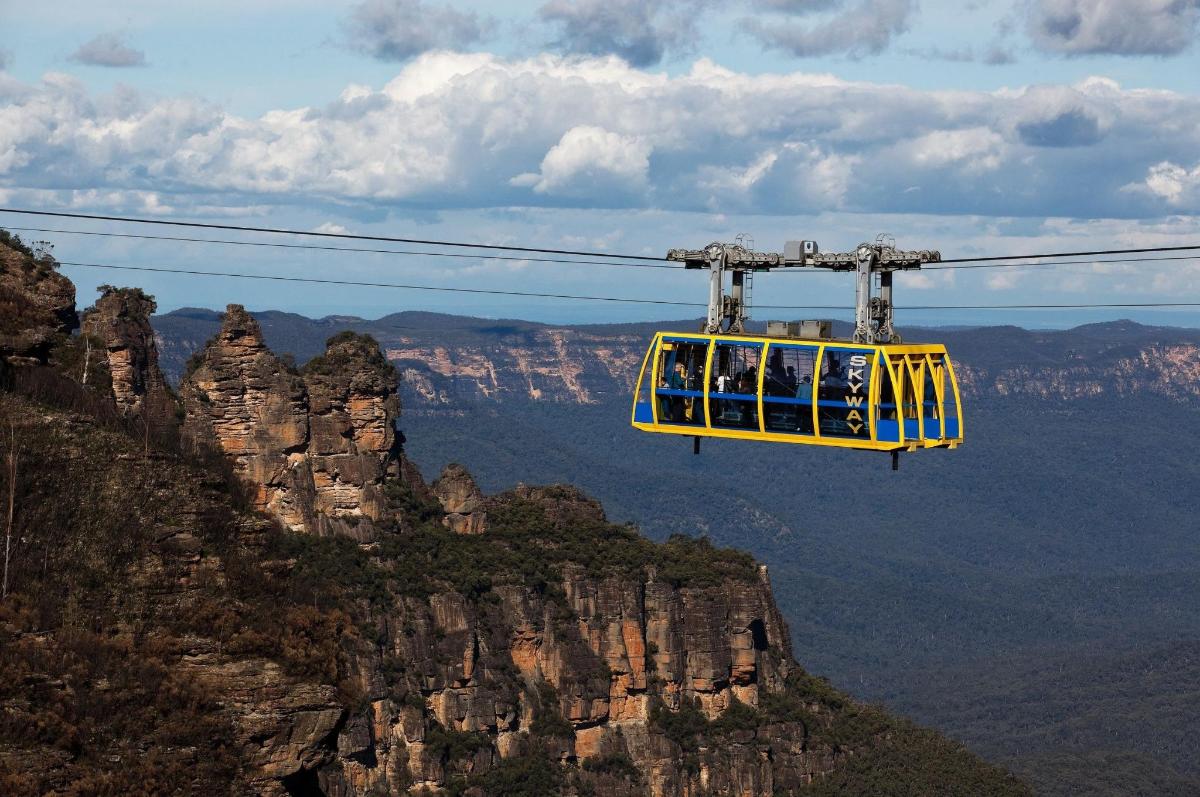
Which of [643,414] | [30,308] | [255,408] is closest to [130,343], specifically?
[255,408]

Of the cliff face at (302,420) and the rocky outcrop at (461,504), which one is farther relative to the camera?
the rocky outcrop at (461,504)

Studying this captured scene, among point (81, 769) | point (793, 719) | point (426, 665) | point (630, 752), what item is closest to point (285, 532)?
point (426, 665)

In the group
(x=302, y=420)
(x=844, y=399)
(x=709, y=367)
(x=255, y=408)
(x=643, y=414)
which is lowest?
(x=302, y=420)

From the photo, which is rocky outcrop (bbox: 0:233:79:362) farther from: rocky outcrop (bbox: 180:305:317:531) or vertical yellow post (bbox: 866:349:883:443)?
rocky outcrop (bbox: 180:305:317:531)

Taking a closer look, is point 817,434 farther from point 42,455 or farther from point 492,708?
point 492,708

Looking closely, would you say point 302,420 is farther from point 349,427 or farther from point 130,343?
point 130,343

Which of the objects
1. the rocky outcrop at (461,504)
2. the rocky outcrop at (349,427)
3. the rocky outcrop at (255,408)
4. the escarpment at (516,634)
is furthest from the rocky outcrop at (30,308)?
the rocky outcrop at (461,504)

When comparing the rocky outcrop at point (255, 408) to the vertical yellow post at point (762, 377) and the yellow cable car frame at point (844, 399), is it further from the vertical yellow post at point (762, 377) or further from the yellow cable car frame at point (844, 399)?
the vertical yellow post at point (762, 377)
